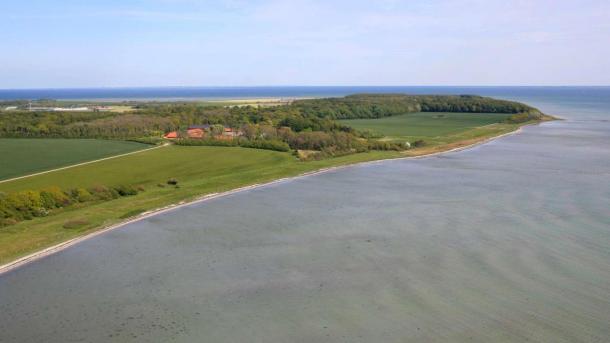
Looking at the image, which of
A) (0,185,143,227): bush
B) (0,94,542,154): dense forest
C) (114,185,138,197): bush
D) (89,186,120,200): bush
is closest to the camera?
(0,185,143,227): bush

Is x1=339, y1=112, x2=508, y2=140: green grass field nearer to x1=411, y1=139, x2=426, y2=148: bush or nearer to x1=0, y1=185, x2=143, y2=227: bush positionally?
x1=411, y1=139, x2=426, y2=148: bush

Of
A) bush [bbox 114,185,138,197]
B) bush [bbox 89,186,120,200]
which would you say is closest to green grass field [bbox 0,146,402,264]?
bush [bbox 114,185,138,197]

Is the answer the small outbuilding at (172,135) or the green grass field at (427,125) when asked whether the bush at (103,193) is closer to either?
the small outbuilding at (172,135)

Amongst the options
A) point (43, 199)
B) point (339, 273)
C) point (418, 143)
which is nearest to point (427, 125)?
point (418, 143)

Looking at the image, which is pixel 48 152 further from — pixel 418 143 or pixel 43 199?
pixel 418 143

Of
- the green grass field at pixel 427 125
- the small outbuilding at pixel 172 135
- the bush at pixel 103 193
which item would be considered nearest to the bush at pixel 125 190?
the bush at pixel 103 193

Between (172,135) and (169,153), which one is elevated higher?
(172,135)

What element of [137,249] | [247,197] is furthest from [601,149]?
[137,249]
